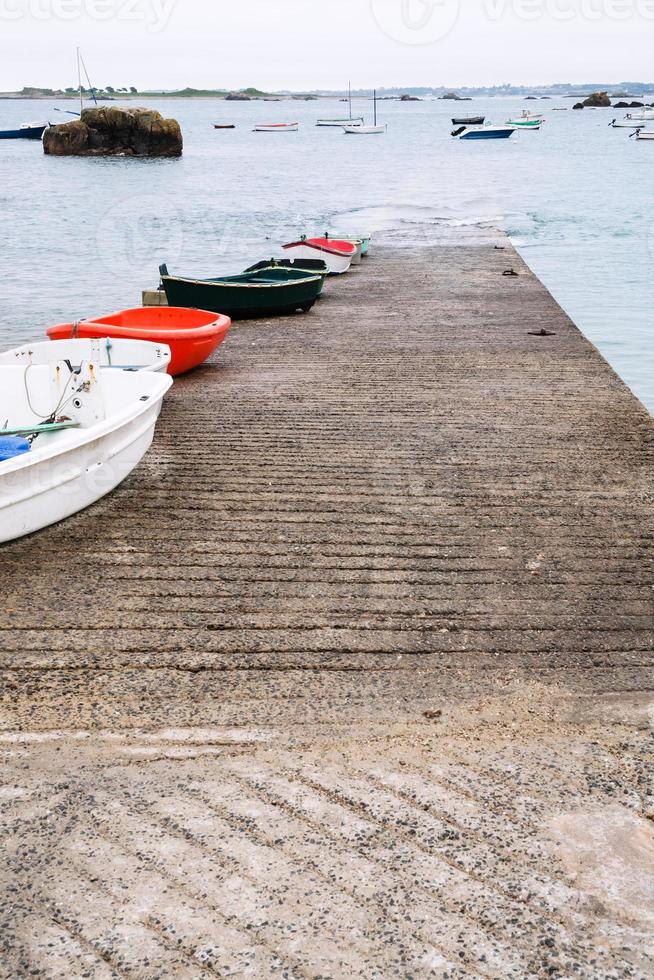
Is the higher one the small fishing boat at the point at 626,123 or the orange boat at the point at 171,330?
the small fishing boat at the point at 626,123

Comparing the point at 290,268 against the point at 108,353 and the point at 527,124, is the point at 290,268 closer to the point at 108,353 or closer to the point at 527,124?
the point at 108,353

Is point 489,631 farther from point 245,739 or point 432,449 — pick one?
point 432,449

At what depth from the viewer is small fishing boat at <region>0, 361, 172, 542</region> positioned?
600cm

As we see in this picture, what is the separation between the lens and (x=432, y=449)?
8.28 metres

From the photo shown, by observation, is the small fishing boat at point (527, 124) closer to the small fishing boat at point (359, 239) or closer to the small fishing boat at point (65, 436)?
the small fishing boat at point (359, 239)

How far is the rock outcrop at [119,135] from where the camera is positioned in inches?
3162

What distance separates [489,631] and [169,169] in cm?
7535

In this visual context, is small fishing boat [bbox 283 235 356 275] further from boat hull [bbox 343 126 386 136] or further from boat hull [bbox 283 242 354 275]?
boat hull [bbox 343 126 386 136]

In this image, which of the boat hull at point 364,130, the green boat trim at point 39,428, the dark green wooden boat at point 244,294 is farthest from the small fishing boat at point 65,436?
the boat hull at point 364,130

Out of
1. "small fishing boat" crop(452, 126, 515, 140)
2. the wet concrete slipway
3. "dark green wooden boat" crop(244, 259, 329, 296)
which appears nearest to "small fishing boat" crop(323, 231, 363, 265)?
"dark green wooden boat" crop(244, 259, 329, 296)

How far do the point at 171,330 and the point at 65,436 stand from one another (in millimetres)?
3887

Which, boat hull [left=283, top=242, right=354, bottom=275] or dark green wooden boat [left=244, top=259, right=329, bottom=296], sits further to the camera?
A: boat hull [left=283, top=242, right=354, bottom=275]

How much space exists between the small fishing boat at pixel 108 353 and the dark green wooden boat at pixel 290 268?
6407 mm

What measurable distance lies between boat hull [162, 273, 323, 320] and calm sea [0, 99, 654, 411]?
18.6ft
